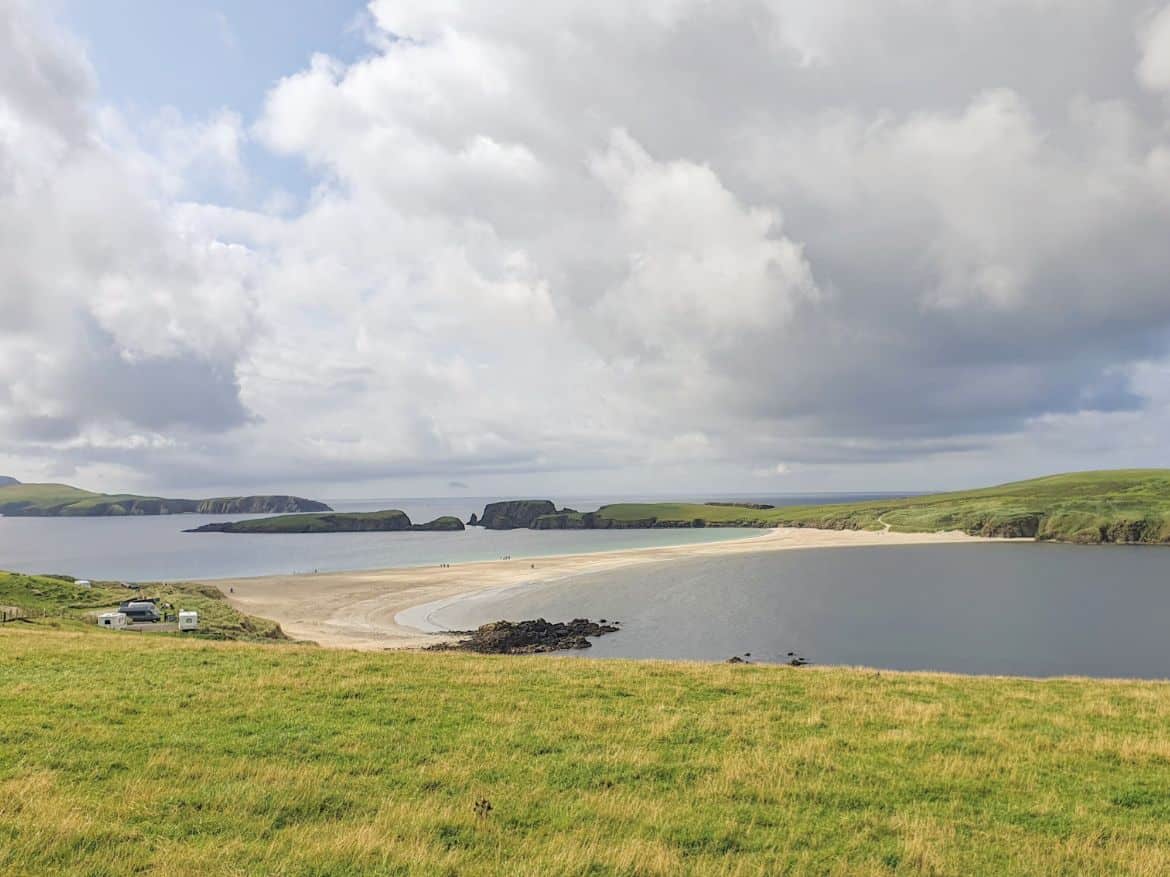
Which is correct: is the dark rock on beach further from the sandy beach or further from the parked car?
the parked car

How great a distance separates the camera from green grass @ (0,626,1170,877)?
29.9 ft

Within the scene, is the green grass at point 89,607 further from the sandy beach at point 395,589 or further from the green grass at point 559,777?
the green grass at point 559,777

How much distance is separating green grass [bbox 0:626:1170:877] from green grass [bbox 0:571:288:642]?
37120 millimetres

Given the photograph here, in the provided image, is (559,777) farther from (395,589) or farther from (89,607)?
(395,589)

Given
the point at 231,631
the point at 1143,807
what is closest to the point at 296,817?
the point at 1143,807

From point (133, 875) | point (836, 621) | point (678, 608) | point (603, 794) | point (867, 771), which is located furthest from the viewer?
point (678, 608)

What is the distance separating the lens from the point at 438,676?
22141 millimetres

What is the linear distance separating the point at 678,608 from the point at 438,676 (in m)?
68.6

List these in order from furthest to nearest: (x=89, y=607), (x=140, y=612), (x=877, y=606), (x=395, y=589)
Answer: (x=395, y=589) → (x=877, y=606) → (x=89, y=607) → (x=140, y=612)

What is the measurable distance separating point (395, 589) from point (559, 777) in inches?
4093

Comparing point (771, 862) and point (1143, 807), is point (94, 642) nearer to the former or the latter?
point (771, 862)

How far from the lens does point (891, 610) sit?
83.0 meters

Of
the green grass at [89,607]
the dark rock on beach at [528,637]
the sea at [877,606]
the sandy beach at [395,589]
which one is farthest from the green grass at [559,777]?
the sandy beach at [395,589]

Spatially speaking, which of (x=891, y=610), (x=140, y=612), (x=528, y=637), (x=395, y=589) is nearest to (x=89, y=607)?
(x=140, y=612)
